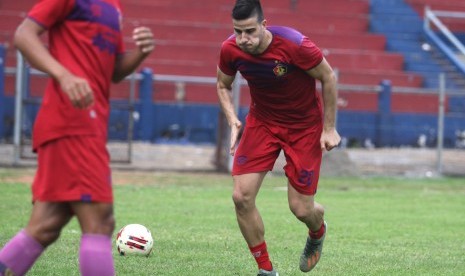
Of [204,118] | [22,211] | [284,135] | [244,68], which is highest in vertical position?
[244,68]

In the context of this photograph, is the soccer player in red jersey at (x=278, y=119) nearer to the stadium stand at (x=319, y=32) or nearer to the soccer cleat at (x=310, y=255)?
the soccer cleat at (x=310, y=255)

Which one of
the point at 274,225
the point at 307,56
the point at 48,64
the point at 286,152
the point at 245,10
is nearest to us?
the point at 48,64

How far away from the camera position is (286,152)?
817 centimetres

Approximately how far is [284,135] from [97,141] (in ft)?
9.69

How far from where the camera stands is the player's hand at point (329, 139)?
25.9 feet

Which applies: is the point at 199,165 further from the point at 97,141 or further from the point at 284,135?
the point at 97,141

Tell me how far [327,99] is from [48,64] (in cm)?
318

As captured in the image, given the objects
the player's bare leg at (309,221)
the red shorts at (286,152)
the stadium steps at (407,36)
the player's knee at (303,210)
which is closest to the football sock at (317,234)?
the player's bare leg at (309,221)

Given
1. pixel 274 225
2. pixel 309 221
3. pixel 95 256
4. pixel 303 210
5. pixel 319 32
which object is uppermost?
pixel 95 256

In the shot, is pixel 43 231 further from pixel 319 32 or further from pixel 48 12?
pixel 319 32

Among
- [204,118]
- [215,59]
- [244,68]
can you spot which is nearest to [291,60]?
[244,68]

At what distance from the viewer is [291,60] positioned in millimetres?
7770

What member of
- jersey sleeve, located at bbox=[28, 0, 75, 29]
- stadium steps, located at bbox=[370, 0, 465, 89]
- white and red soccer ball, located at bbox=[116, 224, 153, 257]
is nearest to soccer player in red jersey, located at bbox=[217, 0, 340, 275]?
white and red soccer ball, located at bbox=[116, 224, 153, 257]

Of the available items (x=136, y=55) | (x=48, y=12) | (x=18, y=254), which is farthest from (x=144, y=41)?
(x=18, y=254)
